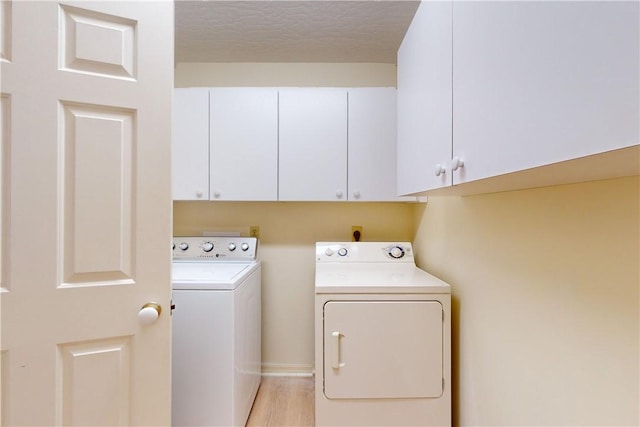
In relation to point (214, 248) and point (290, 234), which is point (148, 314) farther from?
point (290, 234)

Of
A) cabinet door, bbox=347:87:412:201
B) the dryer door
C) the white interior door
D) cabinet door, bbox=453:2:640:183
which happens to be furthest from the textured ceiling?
the dryer door

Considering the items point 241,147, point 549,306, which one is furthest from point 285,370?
point 549,306

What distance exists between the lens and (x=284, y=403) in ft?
6.51

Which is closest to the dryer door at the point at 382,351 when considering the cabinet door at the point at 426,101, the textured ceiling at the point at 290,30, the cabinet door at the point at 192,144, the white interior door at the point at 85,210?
the cabinet door at the point at 426,101

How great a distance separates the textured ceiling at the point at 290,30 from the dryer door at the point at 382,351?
5.48ft

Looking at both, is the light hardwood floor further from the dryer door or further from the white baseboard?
the dryer door

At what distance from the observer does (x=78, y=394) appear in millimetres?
1013

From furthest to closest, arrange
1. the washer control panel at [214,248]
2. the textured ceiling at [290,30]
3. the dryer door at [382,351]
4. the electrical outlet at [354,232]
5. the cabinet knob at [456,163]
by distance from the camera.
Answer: the electrical outlet at [354,232] → the washer control panel at [214,248] → the textured ceiling at [290,30] → the dryer door at [382,351] → the cabinet knob at [456,163]

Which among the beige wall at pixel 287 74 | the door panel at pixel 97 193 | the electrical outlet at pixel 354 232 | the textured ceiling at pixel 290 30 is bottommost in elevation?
the electrical outlet at pixel 354 232

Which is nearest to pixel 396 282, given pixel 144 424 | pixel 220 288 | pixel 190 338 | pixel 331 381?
pixel 331 381

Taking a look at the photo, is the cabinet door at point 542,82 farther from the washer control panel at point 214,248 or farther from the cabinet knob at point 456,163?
the washer control panel at point 214,248

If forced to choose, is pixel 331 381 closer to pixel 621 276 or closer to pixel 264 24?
pixel 621 276

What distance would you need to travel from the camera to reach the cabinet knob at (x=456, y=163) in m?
0.90

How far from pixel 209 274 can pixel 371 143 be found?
1315mm
